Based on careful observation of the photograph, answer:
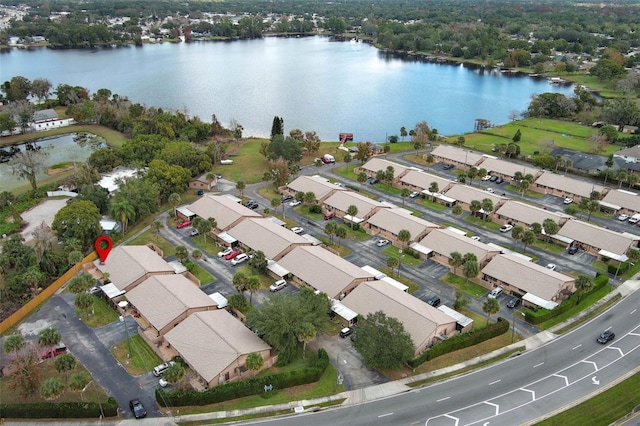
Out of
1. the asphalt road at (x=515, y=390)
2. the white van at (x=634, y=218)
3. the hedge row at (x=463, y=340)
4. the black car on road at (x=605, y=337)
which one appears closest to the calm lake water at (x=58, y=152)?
→ the asphalt road at (x=515, y=390)

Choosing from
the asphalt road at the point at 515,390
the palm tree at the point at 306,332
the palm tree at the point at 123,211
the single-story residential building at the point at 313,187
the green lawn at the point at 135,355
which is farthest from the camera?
the single-story residential building at the point at 313,187

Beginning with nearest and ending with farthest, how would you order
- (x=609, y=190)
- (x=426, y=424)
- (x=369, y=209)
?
(x=426, y=424)
(x=369, y=209)
(x=609, y=190)

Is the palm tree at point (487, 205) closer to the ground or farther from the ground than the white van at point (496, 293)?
farther from the ground

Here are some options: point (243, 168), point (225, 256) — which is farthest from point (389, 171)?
point (225, 256)

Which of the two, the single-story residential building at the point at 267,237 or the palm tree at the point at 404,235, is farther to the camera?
the palm tree at the point at 404,235

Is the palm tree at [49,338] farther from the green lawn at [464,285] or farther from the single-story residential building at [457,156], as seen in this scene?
the single-story residential building at [457,156]

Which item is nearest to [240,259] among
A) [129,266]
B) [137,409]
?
[129,266]

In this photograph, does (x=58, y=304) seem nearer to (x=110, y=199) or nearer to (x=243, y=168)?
(x=110, y=199)

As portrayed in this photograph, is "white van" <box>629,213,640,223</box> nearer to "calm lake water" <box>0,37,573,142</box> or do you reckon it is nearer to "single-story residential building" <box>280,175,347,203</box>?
"single-story residential building" <box>280,175,347,203</box>
